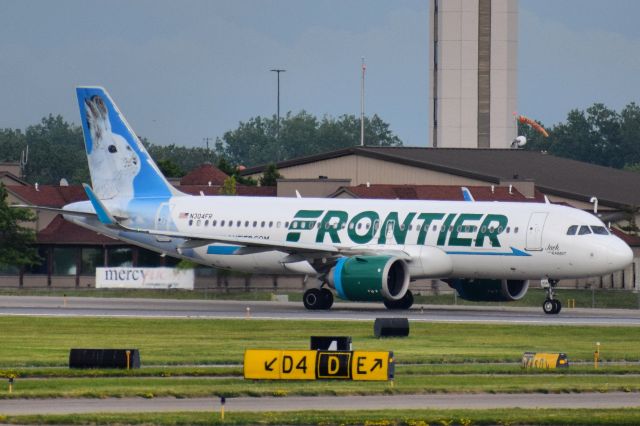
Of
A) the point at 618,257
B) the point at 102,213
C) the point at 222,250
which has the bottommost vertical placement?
the point at 618,257

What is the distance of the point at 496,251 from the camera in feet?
180

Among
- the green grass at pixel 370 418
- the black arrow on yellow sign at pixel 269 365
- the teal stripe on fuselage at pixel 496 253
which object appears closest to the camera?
the green grass at pixel 370 418

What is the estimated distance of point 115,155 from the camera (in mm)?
64312

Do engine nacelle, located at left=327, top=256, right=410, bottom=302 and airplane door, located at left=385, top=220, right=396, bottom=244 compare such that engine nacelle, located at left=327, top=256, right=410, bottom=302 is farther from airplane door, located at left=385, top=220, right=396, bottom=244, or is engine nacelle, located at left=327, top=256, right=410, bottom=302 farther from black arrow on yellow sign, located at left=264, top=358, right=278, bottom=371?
black arrow on yellow sign, located at left=264, top=358, right=278, bottom=371

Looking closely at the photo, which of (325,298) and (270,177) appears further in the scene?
(270,177)

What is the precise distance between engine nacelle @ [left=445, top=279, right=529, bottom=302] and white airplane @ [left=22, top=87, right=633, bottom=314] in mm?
54

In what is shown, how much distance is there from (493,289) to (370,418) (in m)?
34.1

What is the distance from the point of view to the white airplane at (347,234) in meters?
54.4

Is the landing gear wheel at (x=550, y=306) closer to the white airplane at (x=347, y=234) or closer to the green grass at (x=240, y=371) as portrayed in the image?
the white airplane at (x=347, y=234)

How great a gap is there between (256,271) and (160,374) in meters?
29.0

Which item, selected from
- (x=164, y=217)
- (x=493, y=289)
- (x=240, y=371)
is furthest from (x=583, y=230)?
(x=240, y=371)

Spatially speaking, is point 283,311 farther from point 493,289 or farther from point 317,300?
point 493,289

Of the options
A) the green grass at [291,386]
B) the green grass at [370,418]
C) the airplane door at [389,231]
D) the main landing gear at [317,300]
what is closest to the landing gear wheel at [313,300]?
the main landing gear at [317,300]

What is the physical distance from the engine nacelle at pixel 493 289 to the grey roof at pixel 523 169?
3284cm
